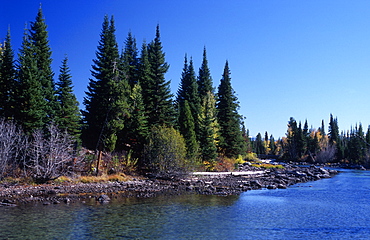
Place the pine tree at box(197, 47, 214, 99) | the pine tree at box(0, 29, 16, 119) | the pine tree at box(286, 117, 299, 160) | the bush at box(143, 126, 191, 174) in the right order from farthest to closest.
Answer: the pine tree at box(286, 117, 299, 160)
the pine tree at box(197, 47, 214, 99)
the bush at box(143, 126, 191, 174)
the pine tree at box(0, 29, 16, 119)

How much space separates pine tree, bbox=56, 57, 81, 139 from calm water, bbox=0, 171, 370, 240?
629 inches

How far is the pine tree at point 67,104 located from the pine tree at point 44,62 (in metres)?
0.88

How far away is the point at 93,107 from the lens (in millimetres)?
42844

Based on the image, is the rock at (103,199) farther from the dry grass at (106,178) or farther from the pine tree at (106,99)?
the pine tree at (106,99)

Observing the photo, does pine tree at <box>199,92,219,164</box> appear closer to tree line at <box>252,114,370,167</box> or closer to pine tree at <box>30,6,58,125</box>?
pine tree at <box>30,6,58,125</box>

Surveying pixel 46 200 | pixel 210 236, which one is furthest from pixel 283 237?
pixel 46 200

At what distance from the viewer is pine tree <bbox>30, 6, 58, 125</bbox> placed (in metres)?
35.8

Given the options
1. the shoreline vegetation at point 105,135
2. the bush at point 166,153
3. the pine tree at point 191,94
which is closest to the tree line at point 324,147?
the shoreline vegetation at point 105,135

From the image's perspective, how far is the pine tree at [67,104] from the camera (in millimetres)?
37594

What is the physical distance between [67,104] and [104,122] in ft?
16.9

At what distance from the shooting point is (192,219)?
20.0m

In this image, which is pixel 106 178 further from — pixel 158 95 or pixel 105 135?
pixel 158 95

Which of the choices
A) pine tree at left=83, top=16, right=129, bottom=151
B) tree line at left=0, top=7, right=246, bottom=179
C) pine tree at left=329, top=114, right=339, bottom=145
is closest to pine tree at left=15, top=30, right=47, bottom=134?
tree line at left=0, top=7, right=246, bottom=179

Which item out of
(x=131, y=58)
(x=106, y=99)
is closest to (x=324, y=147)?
(x=131, y=58)
